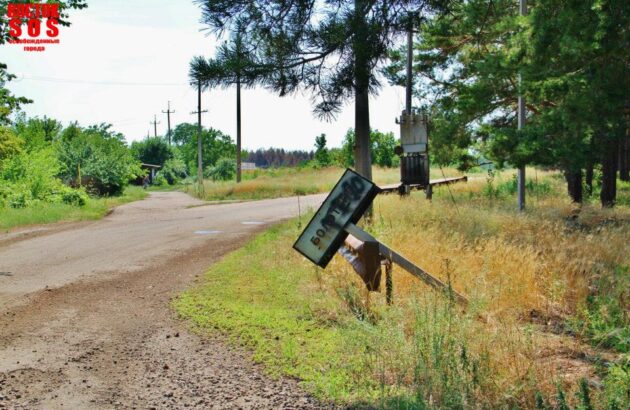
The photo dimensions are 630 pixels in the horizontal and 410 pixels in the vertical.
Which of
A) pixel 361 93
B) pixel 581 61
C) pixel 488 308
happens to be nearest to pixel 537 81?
pixel 581 61

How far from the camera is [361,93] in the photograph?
370 inches

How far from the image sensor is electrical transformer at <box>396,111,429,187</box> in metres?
13.2

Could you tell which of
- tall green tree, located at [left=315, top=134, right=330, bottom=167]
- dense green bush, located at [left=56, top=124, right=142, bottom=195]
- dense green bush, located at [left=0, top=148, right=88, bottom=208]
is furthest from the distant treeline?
dense green bush, located at [left=0, top=148, right=88, bottom=208]

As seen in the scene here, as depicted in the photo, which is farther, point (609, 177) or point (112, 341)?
point (609, 177)

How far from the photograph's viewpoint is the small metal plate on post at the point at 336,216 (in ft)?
18.6

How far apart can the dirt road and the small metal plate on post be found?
1205mm

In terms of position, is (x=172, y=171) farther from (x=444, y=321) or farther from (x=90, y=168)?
(x=444, y=321)

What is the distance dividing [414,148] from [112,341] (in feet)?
30.6

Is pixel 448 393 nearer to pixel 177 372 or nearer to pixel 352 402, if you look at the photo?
pixel 352 402

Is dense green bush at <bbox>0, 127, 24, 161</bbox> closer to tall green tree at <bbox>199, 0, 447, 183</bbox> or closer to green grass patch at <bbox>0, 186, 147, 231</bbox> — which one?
green grass patch at <bbox>0, 186, 147, 231</bbox>

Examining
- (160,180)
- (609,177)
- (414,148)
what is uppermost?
(414,148)

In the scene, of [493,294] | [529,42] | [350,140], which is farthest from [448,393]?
[350,140]

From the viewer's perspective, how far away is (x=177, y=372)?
4797 millimetres

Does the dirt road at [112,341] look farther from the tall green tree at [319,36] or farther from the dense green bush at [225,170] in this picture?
the dense green bush at [225,170]
